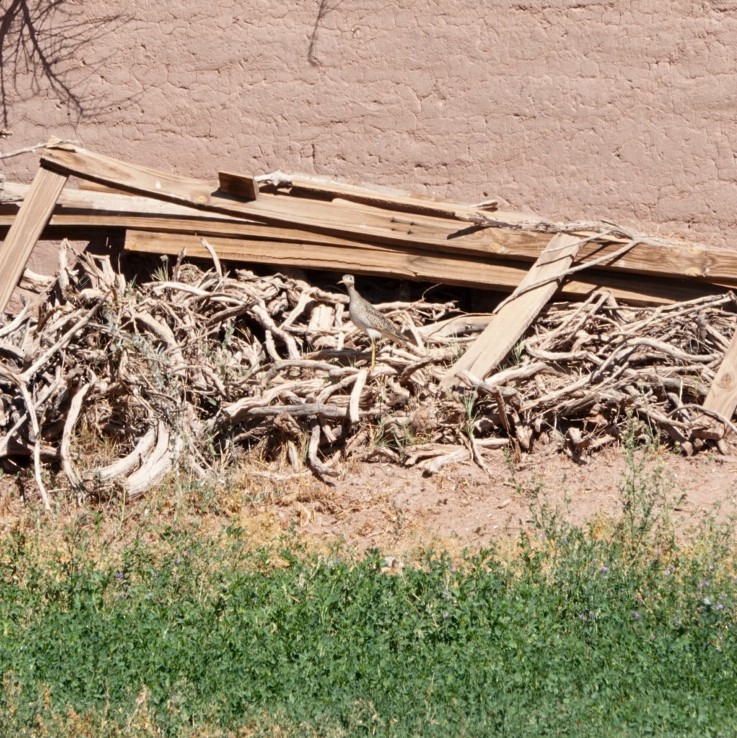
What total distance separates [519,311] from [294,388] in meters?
1.64

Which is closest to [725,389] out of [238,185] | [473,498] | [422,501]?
[473,498]

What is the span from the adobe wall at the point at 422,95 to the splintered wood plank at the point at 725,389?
3.32ft

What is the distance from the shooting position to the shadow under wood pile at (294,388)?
739cm

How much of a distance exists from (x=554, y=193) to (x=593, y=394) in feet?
5.59

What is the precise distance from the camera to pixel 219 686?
4684 mm

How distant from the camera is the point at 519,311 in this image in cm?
798

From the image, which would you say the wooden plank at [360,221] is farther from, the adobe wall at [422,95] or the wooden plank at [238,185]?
the adobe wall at [422,95]

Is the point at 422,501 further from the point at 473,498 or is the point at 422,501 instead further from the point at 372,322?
the point at 372,322

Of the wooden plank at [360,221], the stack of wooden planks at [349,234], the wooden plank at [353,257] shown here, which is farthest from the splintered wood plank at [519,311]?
the wooden plank at [353,257]

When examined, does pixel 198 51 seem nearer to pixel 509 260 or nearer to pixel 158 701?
pixel 509 260

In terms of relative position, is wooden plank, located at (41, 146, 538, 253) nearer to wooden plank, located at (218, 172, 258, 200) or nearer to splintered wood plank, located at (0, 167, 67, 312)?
wooden plank, located at (218, 172, 258, 200)

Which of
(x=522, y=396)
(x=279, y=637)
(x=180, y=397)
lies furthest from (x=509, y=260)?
(x=279, y=637)

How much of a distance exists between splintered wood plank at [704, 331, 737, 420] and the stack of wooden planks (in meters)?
0.68

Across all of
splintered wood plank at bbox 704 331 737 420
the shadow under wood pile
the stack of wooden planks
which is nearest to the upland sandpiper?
the shadow under wood pile
